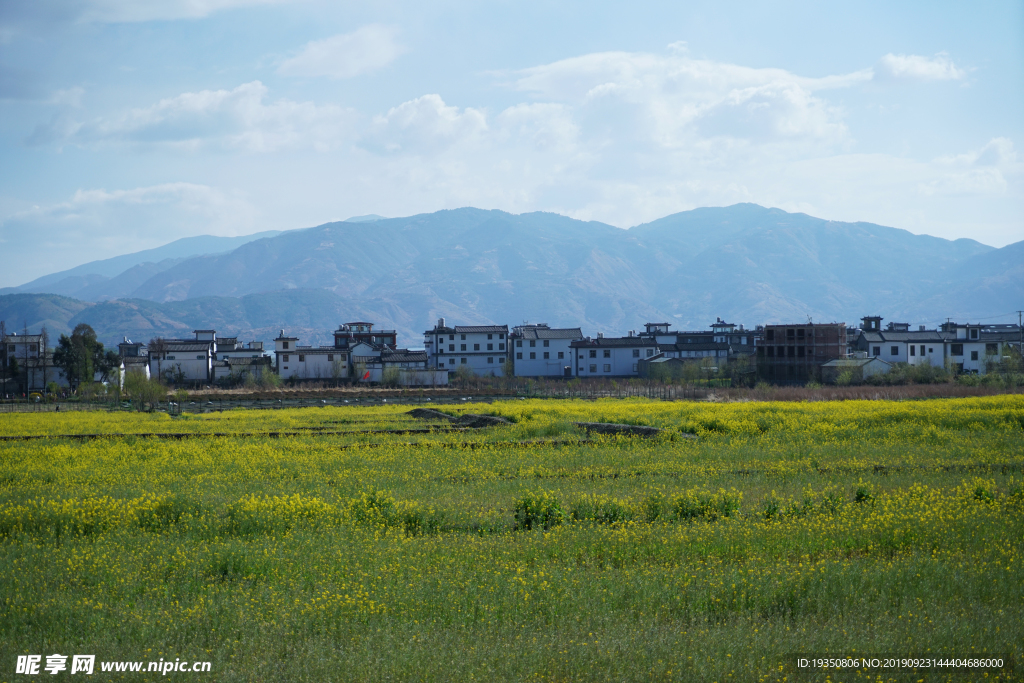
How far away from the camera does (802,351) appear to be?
80.3 metres

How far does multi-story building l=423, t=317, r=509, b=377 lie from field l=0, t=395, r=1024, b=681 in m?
75.9

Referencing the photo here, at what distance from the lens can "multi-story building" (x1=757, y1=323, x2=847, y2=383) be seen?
78.5 m

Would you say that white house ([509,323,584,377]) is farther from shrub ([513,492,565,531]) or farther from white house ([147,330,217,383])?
shrub ([513,492,565,531])

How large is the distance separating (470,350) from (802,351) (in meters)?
41.7

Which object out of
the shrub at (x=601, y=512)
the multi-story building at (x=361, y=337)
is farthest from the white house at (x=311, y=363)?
the shrub at (x=601, y=512)

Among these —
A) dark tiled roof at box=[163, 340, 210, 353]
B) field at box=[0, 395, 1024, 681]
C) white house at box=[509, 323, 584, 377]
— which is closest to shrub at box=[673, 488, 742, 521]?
field at box=[0, 395, 1024, 681]

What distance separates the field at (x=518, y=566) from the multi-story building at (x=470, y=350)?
2987 inches

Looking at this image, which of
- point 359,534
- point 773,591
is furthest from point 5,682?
point 773,591

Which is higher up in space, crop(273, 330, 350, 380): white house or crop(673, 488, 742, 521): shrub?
crop(273, 330, 350, 380): white house

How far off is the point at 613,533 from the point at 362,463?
429 inches

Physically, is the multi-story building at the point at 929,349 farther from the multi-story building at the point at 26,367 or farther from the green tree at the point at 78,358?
the multi-story building at the point at 26,367

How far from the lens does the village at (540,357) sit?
7956 centimetres

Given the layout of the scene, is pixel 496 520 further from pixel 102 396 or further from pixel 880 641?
pixel 102 396

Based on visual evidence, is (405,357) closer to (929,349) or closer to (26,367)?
Answer: (26,367)
